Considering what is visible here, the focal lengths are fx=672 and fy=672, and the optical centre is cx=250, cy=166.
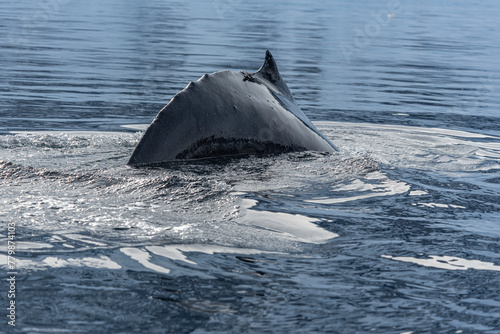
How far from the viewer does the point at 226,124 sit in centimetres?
573

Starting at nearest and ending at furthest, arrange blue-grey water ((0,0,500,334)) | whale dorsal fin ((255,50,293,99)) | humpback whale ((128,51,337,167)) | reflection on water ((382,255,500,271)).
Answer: blue-grey water ((0,0,500,334)) → reflection on water ((382,255,500,271)) → humpback whale ((128,51,337,167)) → whale dorsal fin ((255,50,293,99))

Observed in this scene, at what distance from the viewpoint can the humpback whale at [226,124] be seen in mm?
5293

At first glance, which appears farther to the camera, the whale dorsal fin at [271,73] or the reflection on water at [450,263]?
the whale dorsal fin at [271,73]

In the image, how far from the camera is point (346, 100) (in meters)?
13.6

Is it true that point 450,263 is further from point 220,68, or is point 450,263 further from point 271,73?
point 220,68

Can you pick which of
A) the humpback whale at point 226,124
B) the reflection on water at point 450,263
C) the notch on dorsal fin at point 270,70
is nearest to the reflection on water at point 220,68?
the notch on dorsal fin at point 270,70

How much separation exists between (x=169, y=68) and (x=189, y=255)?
1408 cm

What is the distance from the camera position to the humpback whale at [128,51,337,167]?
529 centimetres

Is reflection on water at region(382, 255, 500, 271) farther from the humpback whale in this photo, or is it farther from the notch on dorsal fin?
the notch on dorsal fin

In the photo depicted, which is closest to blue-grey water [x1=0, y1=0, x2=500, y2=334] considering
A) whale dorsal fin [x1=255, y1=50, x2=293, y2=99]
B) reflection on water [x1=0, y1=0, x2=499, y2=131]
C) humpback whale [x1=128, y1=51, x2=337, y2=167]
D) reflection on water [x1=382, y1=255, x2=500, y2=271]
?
reflection on water [x1=382, y1=255, x2=500, y2=271]

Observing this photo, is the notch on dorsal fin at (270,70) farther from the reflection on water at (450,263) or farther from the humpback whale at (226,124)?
the reflection on water at (450,263)

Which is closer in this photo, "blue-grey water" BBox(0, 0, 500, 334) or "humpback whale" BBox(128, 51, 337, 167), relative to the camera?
"blue-grey water" BBox(0, 0, 500, 334)

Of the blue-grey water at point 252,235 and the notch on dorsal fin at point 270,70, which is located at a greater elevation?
the notch on dorsal fin at point 270,70

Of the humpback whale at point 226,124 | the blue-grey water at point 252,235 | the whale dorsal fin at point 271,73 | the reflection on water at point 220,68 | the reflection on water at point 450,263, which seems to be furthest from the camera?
the reflection on water at point 220,68
